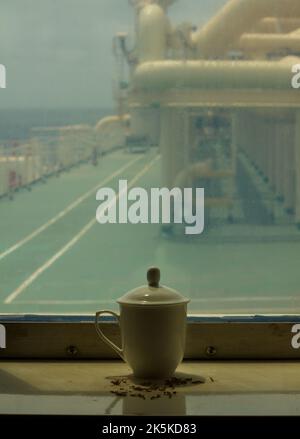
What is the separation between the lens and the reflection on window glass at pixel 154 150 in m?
1.77

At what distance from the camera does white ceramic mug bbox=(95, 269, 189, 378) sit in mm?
1519

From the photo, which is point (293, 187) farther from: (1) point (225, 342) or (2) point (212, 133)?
(1) point (225, 342)

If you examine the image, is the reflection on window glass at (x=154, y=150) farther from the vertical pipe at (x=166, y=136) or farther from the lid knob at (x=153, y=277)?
Answer: the lid knob at (x=153, y=277)

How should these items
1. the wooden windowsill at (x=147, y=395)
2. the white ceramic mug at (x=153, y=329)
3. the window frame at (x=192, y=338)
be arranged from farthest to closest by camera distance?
the window frame at (x=192, y=338) < the white ceramic mug at (x=153, y=329) < the wooden windowsill at (x=147, y=395)

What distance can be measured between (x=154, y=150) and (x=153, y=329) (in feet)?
1.42

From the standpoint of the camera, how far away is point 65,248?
183 centimetres

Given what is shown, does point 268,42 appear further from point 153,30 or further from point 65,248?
point 65,248

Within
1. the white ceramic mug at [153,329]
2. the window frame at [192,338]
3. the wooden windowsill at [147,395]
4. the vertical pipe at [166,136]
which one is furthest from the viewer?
the vertical pipe at [166,136]

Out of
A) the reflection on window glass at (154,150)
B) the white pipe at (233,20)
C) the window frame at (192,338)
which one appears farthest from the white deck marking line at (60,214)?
the white pipe at (233,20)

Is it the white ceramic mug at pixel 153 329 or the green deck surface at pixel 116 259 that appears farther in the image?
the green deck surface at pixel 116 259

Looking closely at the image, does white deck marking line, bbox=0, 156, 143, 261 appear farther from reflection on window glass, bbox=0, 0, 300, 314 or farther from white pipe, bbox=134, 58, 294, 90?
white pipe, bbox=134, 58, 294, 90

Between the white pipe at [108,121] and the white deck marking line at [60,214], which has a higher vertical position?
the white pipe at [108,121]

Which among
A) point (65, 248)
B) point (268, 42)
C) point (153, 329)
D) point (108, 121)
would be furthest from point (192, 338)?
point (268, 42)
